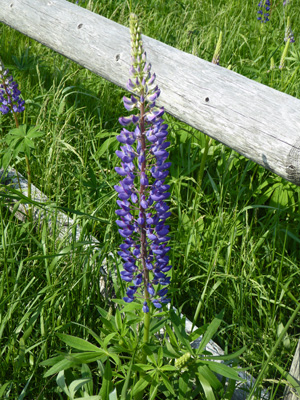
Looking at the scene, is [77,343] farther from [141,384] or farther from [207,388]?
[207,388]

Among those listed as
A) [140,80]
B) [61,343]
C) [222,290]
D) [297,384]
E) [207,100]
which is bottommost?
[61,343]

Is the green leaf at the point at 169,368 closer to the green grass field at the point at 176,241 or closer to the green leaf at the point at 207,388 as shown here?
the green leaf at the point at 207,388

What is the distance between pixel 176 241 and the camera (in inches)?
89.3

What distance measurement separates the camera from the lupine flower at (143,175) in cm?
127

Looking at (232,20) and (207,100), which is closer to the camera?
(207,100)

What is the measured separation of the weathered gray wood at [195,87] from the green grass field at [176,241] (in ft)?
0.89

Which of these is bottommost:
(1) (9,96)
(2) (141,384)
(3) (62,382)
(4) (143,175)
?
(3) (62,382)

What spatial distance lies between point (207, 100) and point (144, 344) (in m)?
1.24

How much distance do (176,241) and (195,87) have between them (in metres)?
0.80

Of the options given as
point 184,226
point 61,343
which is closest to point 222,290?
point 184,226

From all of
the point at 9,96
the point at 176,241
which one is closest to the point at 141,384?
the point at 176,241

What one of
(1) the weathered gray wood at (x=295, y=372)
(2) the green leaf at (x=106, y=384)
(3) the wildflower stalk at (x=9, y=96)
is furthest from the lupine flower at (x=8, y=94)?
(1) the weathered gray wood at (x=295, y=372)

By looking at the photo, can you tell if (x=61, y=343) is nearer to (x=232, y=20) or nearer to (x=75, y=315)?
(x=75, y=315)

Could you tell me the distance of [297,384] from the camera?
1505mm
